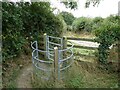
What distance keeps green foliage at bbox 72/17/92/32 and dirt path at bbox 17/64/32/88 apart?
3398 millimetres

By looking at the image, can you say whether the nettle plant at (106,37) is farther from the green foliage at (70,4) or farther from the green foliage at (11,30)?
the green foliage at (11,30)

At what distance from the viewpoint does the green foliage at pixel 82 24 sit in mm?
8234

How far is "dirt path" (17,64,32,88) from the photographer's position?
16.0 feet

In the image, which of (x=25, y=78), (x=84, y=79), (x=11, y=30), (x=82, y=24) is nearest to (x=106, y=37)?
(x=84, y=79)

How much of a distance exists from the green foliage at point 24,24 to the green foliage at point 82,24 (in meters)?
1.22

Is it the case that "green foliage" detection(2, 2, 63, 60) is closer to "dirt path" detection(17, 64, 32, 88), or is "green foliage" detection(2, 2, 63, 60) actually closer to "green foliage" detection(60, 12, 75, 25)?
"dirt path" detection(17, 64, 32, 88)

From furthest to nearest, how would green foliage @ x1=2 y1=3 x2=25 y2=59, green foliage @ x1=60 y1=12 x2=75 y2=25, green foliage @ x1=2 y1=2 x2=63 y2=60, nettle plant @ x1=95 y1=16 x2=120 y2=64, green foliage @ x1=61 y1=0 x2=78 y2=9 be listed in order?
green foliage @ x1=60 y1=12 x2=75 y2=25 → green foliage @ x1=61 y1=0 x2=78 y2=9 → nettle plant @ x1=95 y1=16 x2=120 y2=64 → green foliage @ x1=2 y1=2 x2=63 y2=60 → green foliage @ x1=2 y1=3 x2=25 y2=59

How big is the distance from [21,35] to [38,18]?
917 millimetres

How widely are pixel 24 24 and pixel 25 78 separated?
216 cm

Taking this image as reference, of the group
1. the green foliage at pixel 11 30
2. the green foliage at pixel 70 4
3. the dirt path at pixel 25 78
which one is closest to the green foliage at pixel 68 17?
the green foliage at pixel 70 4

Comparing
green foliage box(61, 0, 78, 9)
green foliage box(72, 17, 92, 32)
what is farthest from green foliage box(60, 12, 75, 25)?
green foliage box(61, 0, 78, 9)

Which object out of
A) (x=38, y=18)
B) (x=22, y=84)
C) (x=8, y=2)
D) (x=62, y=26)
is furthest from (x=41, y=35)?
(x=22, y=84)

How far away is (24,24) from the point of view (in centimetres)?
667

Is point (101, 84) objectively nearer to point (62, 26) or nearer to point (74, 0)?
point (62, 26)
